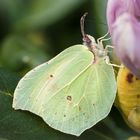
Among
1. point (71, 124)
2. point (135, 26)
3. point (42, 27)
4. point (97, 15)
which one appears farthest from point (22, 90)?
point (42, 27)

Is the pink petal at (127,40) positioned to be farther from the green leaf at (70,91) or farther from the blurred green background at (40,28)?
the blurred green background at (40,28)

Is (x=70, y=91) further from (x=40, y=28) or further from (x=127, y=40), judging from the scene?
(x=40, y=28)

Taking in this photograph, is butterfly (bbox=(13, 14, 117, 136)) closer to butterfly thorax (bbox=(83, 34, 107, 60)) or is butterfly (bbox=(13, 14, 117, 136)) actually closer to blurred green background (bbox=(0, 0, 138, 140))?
butterfly thorax (bbox=(83, 34, 107, 60))

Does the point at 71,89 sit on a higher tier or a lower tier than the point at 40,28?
higher

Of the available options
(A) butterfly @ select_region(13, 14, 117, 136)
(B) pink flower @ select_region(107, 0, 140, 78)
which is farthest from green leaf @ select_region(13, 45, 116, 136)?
(B) pink flower @ select_region(107, 0, 140, 78)

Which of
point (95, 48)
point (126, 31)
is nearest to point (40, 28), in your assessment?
point (95, 48)
